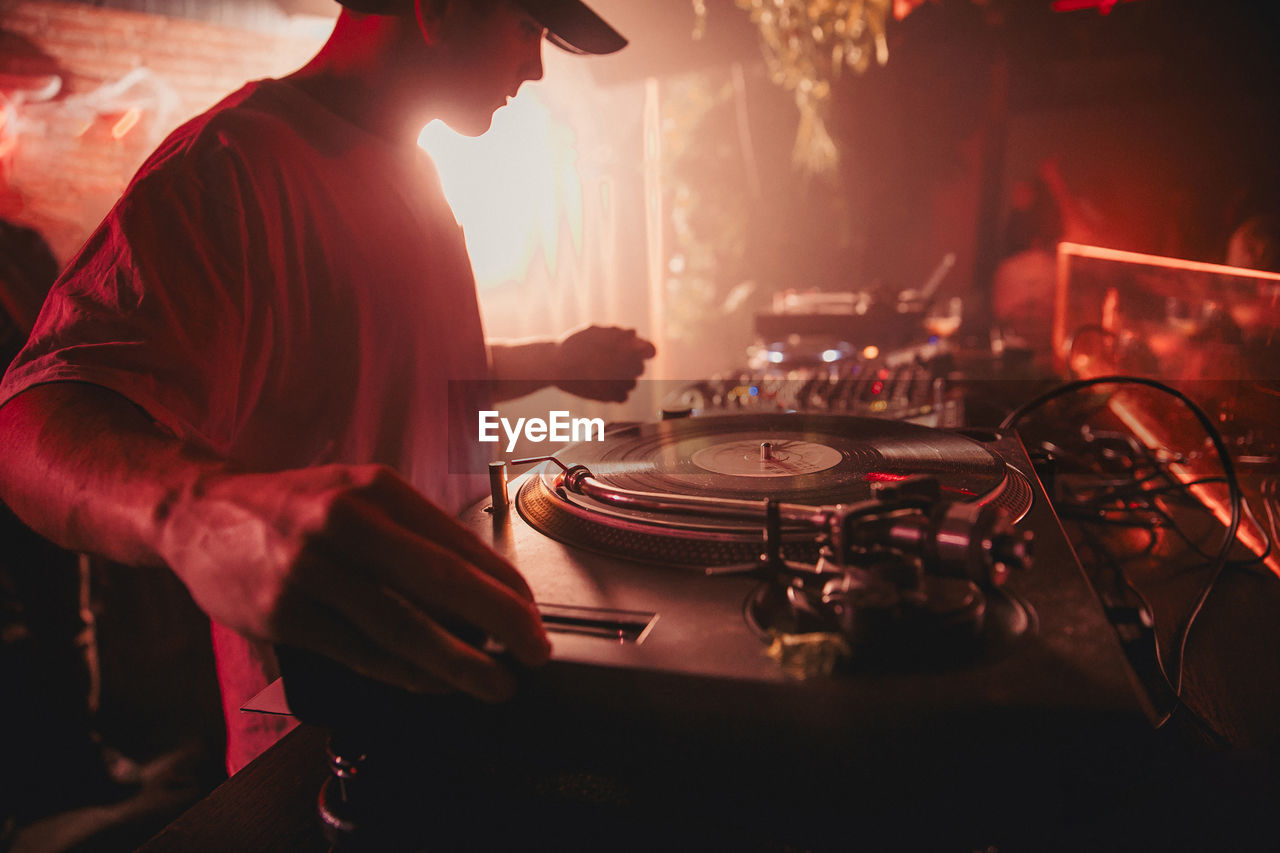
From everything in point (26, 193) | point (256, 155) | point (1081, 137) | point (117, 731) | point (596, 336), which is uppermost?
point (1081, 137)

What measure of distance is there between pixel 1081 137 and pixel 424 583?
17.0 feet

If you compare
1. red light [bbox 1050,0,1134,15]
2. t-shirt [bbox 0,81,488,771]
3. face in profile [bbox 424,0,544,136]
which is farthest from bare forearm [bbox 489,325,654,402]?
red light [bbox 1050,0,1134,15]

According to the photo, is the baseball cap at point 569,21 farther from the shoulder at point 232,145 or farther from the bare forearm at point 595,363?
the bare forearm at point 595,363

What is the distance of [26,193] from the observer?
2.53 metres

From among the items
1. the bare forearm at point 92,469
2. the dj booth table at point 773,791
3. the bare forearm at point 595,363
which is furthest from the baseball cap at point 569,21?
the dj booth table at point 773,791

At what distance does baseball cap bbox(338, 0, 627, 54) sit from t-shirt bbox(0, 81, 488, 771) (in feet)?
0.64

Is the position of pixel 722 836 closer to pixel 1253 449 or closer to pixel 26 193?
pixel 1253 449

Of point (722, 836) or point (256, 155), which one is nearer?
point (722, 836)

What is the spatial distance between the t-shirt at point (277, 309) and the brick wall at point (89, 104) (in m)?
2.35

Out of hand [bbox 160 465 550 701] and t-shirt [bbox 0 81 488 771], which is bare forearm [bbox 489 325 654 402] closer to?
t-shirt [bbox 0 81 488 771]

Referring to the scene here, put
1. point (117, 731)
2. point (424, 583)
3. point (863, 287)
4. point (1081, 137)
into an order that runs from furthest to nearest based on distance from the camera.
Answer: point (863, 287) → point (1081, 137) → point (117, 731) → point (424, 583)

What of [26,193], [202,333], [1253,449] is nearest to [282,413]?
[202,333]

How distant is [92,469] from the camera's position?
0.43m

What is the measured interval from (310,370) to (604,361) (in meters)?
0.49
